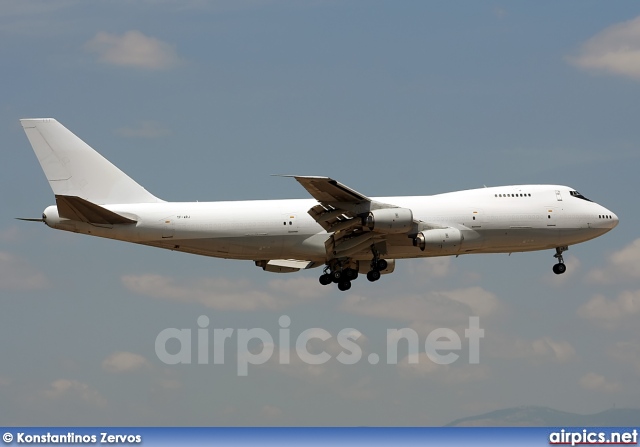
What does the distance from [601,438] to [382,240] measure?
64.3 feet

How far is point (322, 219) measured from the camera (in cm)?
5919

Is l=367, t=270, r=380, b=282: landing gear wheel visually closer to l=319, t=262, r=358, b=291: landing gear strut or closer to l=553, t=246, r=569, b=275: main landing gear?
l=319, t=262, r=358, b=291: landing gear strut

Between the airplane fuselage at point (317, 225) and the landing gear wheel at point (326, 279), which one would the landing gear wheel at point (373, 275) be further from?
the landing gear wheel at point (326, 279)

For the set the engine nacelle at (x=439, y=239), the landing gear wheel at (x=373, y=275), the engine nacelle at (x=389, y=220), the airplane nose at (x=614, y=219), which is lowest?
the landing gear wheel at (x=373, y=275)

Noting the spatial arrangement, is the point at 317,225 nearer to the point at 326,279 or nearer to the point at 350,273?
the point at 350,273

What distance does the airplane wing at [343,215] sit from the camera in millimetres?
56875

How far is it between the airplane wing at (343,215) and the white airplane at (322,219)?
0.06 metres

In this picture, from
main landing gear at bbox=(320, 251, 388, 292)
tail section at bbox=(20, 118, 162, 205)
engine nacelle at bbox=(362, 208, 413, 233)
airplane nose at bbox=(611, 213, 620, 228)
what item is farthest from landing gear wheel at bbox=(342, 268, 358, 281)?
airplane nose at bbox=(611, 213, 620, 228)

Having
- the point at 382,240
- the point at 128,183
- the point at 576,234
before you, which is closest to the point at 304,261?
the point at 382,240

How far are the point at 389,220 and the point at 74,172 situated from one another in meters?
19.3

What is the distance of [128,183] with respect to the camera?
62531mm

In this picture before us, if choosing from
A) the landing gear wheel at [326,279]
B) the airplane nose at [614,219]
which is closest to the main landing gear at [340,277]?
the landing gear wheel at [326,279]

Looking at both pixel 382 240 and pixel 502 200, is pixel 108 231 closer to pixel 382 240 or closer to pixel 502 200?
→ pixel 382 240

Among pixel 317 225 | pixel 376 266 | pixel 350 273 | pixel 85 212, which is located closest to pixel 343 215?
pixel 317 225
